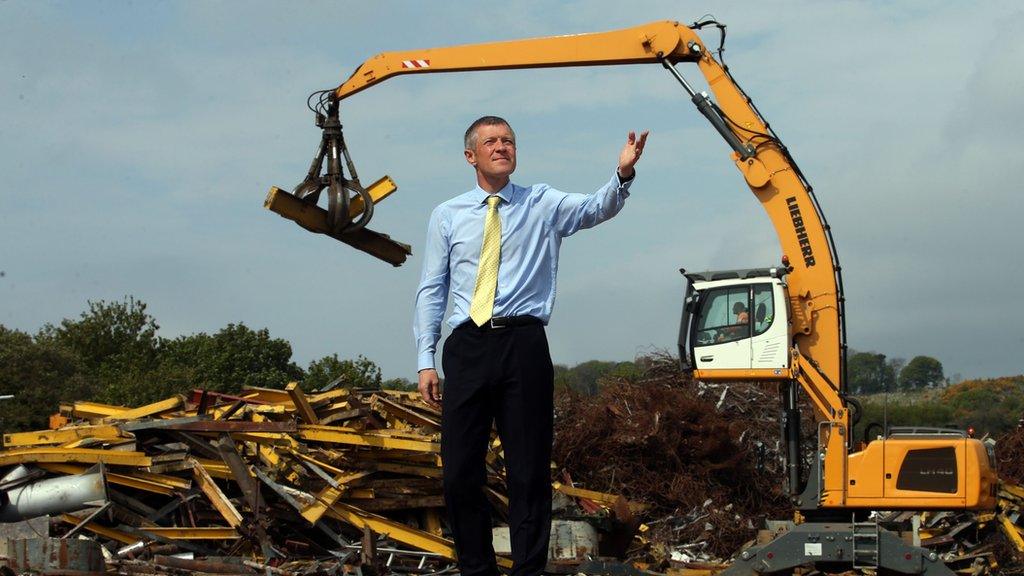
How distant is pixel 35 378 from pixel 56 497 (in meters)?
20.0

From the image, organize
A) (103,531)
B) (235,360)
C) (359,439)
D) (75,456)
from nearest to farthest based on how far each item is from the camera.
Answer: (103,531)
(75,456)
(359,439)
(235,360)

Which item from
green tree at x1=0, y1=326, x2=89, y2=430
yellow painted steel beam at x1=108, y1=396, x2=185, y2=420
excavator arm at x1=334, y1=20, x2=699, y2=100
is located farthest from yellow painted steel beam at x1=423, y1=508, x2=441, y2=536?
green tree at x1=0, y1=326, x2=89, y2=430

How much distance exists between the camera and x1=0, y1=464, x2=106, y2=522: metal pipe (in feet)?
31.2

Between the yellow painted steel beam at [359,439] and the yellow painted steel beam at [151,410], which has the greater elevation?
the yellow painted steel beam at [151,410]

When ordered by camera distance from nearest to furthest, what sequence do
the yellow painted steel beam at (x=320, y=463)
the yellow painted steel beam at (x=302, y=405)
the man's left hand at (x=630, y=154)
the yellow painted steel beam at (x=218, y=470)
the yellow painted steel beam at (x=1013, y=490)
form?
the man's left hand at (x=630, y=154)
the yellow painted steel beam at (x=218, y=470)
the yellow painted steel beam at (x=320, y=463)
the yellow painted steel beam at (x=302, y=405)
the yellow painted steel beam at (x=1013, y=490)

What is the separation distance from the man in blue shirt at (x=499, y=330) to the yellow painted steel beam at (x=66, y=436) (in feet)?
20.3

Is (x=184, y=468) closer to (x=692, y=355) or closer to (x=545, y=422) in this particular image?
(x=692, y=355)

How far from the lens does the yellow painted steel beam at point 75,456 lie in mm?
10102

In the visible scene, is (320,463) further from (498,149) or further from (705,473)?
(498,149)

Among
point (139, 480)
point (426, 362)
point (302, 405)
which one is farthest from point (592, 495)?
point (426, 362)

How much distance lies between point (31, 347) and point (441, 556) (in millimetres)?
22038

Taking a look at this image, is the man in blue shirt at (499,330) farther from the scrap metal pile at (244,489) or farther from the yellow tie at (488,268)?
the scrap metal pile at (244,489)

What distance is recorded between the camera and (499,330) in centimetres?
536

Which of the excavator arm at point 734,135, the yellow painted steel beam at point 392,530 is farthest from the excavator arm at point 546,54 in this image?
the yellow painted steel beam at point 392,530
